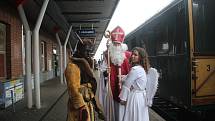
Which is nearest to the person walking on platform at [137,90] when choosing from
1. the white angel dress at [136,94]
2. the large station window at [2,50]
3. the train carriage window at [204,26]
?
the white angel dress at [136,94]

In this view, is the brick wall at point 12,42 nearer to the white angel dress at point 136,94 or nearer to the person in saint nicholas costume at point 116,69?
the person in saint nicholas costume at point 116,69

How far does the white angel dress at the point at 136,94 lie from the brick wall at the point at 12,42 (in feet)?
27.5

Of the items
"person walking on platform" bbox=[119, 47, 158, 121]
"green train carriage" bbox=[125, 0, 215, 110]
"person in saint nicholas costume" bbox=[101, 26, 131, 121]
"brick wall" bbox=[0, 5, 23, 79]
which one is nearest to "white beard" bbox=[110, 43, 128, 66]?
"person in saint nicholas costume" bbox=[101, 26, 131, 121]

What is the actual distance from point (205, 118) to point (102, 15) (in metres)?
15.4

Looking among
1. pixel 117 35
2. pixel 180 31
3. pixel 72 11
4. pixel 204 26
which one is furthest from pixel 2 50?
pixel 72 11

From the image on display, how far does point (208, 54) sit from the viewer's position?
7969 mm

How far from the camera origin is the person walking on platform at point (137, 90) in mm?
5258

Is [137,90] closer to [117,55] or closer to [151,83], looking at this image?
[151,83]

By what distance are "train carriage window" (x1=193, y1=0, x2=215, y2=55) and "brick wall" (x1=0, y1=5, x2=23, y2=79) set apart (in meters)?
7.29

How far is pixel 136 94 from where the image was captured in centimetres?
531

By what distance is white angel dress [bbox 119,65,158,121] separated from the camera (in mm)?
5250

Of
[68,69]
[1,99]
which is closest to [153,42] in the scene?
[1,99]

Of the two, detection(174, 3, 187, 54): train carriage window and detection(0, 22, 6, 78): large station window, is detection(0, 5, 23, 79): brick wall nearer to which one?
detection(0, 22, 6, 78): large station window

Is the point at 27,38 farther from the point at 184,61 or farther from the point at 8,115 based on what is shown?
the point at 184,61
